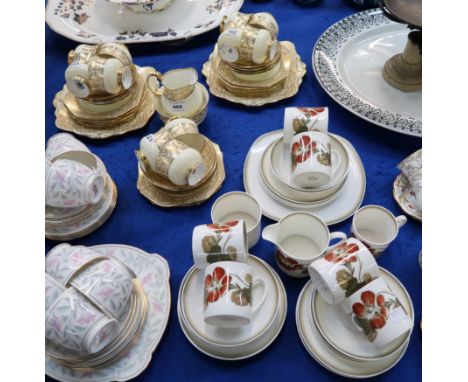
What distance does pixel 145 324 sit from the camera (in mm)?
783

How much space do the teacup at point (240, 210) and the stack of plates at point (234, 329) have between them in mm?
100

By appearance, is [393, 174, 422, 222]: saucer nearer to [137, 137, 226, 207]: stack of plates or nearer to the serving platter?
[137, 137, 226, 207]: stack of plates

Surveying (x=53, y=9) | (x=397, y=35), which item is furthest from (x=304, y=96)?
(x=53, y=9)

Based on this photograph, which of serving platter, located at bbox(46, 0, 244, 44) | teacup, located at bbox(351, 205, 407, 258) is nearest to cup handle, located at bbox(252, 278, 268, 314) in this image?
teacup, located at bbox(351, 205, 407, 258)

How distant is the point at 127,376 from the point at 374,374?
1.46ft

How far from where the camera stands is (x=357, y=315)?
27.0 inches

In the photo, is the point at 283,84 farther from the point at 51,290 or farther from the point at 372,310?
the point at 51,290

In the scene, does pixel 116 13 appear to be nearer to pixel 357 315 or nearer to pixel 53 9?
pixel 53 9

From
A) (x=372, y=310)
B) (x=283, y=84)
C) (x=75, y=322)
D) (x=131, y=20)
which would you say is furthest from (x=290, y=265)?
(x=131, y=20)

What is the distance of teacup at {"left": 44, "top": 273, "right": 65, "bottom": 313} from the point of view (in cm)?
63

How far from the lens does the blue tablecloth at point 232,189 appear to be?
0.77m

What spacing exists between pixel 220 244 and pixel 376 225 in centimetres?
36

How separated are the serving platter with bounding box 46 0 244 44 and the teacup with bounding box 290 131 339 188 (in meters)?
0.67

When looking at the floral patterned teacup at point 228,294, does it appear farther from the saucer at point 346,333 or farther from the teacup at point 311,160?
the teacup at point 311,160
